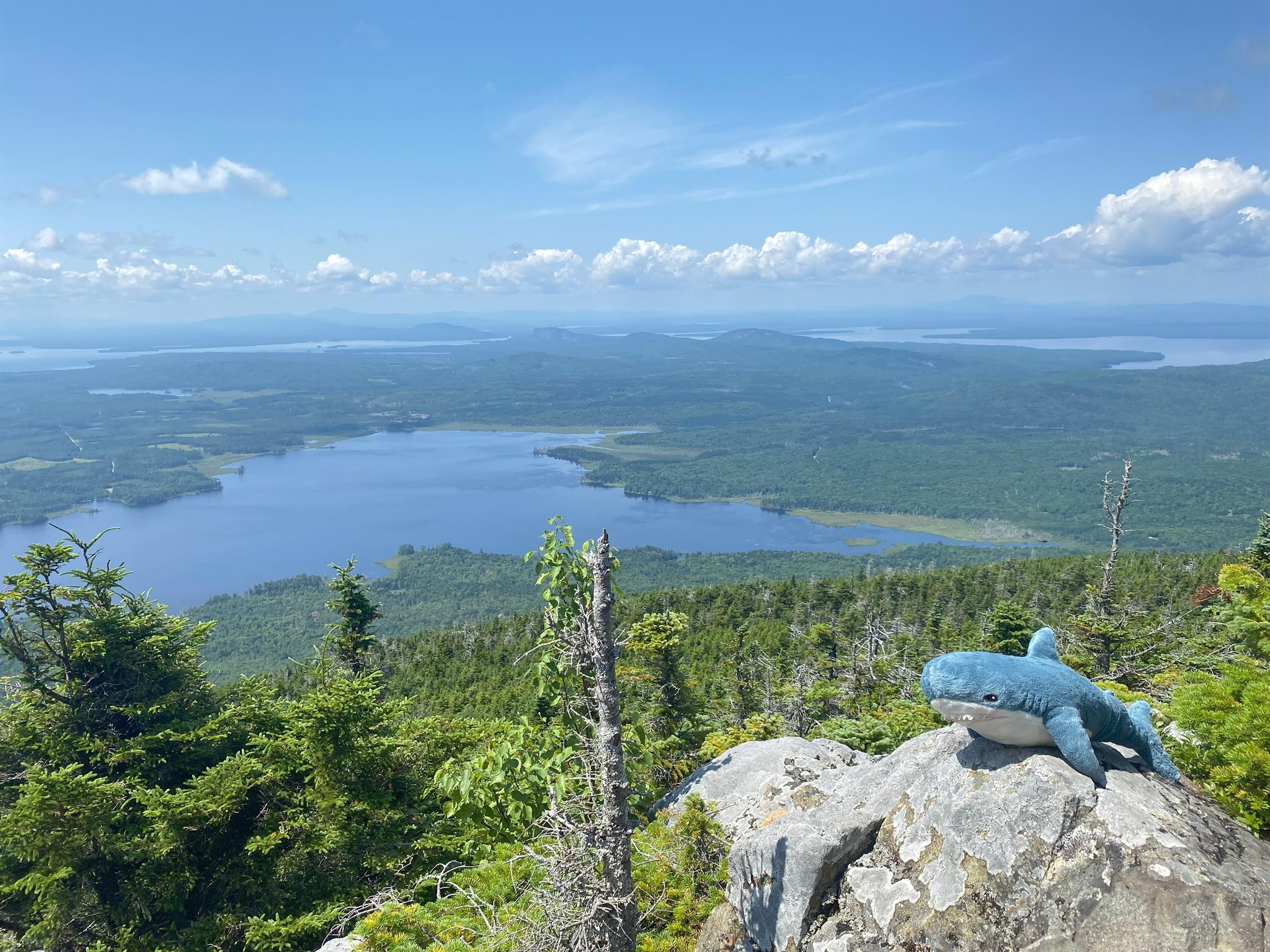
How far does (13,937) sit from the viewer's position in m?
13.3

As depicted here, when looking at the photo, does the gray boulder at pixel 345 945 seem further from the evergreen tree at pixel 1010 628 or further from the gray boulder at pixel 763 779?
the evergreen tree at pixel 1010 628

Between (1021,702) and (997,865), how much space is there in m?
1.23

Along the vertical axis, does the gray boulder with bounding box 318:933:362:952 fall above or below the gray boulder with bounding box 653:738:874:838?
below

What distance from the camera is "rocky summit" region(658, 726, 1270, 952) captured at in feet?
14.5

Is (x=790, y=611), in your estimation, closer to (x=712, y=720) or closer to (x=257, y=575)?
(x=712, y=720)

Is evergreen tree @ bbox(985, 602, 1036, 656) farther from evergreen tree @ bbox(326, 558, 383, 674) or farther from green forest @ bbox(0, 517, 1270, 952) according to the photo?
evergreen tree @ bbox(326, 558, 383, 674)

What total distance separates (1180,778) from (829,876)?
3201 millimetres

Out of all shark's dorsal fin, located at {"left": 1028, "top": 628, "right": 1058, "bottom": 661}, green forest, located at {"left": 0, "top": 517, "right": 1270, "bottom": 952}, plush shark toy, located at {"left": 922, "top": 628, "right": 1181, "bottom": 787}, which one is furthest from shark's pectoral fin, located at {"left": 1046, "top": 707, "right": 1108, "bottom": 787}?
green forest, located at {"left": 0, "top": 517, "right": 1270, "bottom": 952}

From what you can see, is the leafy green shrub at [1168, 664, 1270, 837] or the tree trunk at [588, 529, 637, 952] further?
the leafy green shrub at [1168, 664, 1270, 837]

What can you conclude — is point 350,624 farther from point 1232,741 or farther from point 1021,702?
point 1232,741

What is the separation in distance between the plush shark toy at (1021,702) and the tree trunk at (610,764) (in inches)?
100

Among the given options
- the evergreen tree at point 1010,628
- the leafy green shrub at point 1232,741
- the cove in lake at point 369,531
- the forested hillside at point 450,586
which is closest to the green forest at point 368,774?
the leafy green shrub at point 1232,741

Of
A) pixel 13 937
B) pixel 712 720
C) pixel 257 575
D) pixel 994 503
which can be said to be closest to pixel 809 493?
pixel 994 503

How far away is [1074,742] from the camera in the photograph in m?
5.10
